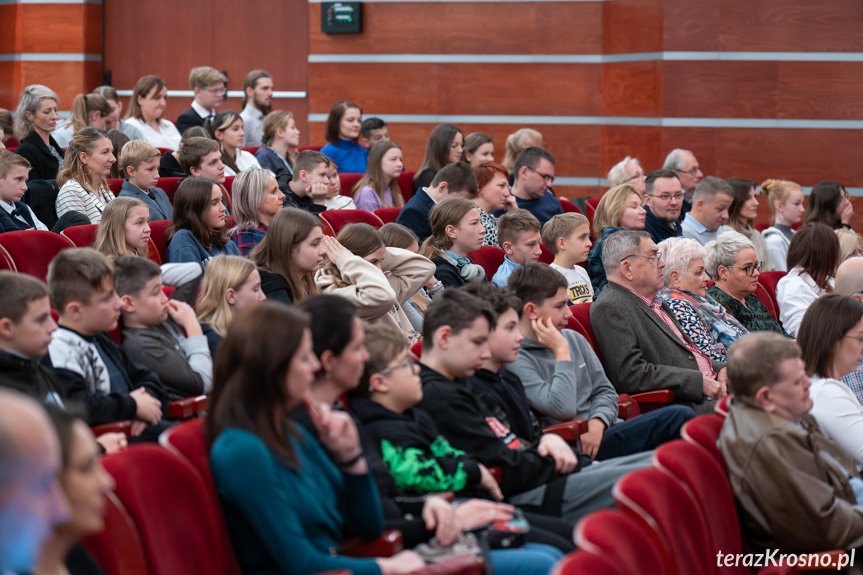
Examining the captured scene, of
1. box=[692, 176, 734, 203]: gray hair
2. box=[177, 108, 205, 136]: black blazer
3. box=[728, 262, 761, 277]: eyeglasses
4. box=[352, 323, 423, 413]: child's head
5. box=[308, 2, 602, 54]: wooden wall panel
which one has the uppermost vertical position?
box=[308, 2, 602, 54]: wooden wall panel

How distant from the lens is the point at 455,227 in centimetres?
409

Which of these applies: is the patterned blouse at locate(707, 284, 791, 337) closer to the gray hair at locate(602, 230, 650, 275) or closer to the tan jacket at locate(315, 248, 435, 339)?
the gray hair at locate(602, 230, 650, 275)

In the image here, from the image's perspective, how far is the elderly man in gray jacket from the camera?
10.9ft

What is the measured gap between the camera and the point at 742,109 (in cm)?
670

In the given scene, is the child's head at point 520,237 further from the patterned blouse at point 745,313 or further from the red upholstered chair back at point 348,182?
the red upholstered chair back at point 348,182

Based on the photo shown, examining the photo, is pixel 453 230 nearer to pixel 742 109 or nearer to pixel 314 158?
pixel 314 158

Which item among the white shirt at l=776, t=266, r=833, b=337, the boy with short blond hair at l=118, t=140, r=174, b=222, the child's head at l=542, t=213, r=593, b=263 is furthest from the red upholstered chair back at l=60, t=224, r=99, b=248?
the white shirt at l=776, t=266, r=833, b=337

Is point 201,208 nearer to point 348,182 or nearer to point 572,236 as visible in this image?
point 572,236

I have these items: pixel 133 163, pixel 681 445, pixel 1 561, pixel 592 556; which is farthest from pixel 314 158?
pixel 1 561

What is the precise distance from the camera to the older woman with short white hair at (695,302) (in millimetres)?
3688

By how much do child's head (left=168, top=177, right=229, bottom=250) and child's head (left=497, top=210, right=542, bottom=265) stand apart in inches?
47.9

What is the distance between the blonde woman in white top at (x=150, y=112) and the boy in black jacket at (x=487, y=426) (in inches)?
164

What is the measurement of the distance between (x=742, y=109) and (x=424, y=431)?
→ 17.1 feet

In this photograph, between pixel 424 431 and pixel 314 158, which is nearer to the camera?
pixel 424 431
